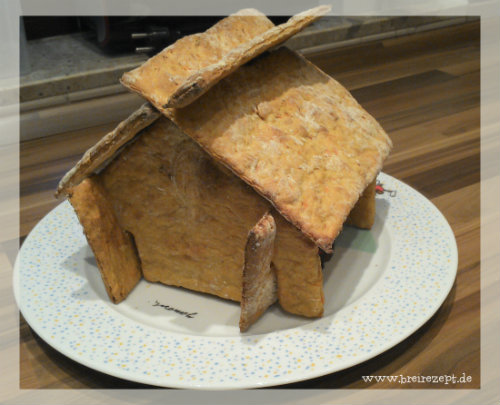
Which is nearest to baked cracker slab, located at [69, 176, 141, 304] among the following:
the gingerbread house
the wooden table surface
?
the gingerbread house

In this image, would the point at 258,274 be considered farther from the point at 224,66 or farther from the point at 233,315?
the point at 224,66

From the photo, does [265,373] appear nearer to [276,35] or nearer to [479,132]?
[276,35]

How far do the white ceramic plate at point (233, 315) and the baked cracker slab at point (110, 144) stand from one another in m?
0.19

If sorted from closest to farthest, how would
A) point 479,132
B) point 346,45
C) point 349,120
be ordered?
point 349,120 → point 479,132 → point 346,45

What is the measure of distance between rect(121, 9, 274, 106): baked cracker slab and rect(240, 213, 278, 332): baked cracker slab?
200 mm

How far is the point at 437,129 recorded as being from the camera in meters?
1.71

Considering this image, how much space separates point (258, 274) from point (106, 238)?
273 mm

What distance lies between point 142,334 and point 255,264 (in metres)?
0.21

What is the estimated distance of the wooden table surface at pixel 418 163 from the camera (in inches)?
35.8

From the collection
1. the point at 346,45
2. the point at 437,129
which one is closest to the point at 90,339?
the point at 437,129

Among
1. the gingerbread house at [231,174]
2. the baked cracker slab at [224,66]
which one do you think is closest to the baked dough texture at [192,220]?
the gingerbread house at [231,174]

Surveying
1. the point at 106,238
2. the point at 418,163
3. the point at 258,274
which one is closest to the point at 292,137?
the point at 258,274

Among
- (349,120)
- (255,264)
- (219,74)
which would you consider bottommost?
(255,264)

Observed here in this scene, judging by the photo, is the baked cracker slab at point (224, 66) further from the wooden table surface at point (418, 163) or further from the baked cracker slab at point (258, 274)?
the wooden table surface at point (418, 163)
